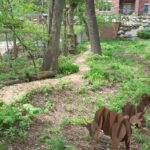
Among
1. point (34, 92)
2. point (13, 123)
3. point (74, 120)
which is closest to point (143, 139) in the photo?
point (74, 120)

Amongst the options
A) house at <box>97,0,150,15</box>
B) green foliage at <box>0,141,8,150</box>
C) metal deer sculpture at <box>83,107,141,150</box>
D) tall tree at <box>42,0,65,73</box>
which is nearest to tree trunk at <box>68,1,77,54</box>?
tall tree at <box>42,0,65,73</box>

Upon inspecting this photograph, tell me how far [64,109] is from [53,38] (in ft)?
11.5

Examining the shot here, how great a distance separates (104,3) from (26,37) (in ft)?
48.2

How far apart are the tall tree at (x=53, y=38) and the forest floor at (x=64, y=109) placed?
28.4 inches

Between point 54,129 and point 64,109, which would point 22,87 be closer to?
point 64,109

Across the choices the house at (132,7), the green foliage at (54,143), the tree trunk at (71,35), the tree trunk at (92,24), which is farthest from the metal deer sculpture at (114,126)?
the house at (132,7)

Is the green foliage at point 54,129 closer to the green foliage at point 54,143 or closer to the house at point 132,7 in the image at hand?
the green foliage at point 54,143

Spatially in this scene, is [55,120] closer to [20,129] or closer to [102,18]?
[20,129]

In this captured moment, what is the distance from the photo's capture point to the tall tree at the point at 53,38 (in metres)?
10.0

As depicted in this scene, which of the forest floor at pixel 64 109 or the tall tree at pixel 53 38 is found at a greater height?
the tall tree at pixel 53 38

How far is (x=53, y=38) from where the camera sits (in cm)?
1010

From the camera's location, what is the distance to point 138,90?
8.76 m

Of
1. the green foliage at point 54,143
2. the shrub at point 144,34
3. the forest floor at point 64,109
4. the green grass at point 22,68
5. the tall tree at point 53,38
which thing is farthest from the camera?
the shrub at point 144,34

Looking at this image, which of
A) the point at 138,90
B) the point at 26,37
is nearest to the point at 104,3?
the point at 26,37
